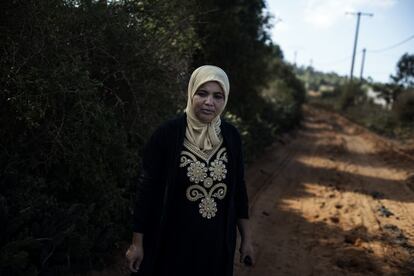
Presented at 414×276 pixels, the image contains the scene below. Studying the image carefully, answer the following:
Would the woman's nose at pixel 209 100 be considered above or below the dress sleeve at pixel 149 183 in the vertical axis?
above

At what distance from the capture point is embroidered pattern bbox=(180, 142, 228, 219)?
265cm

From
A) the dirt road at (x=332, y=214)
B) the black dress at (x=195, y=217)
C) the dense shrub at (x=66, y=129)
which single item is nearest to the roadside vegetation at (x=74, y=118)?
the dense shrub at (x=66, y=129)

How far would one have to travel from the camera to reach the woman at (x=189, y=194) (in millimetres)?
2654

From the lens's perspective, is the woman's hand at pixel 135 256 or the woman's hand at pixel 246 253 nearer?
the woman's hand at pixel 135 256

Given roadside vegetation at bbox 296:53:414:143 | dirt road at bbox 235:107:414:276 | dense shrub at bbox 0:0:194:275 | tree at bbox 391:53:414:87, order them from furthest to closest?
tree at bbox 391:53:414:87 → roadside vegetation at bbox 296:53:414:143 → dirt road at bbox 235:107:414:276 → dense shrub at bbox 0:0:194:275

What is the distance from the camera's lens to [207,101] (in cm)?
269

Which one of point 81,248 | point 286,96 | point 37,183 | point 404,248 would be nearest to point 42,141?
point 37,183

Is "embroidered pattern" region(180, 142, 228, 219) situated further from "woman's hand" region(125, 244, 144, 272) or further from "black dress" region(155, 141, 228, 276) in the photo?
"woman's hand" region(125, 244, 144, 272)

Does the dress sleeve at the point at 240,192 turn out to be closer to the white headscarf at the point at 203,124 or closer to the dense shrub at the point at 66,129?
the white headscarf at the point at 203,124

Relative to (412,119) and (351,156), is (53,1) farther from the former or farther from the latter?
(412,119)

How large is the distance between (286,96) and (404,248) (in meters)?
23.1

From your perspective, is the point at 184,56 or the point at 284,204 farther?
the point at 284,204

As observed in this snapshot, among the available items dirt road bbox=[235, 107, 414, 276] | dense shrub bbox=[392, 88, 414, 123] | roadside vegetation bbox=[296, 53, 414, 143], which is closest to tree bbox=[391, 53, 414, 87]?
roadside vegetation bbox=[296, 53, 414, 143]

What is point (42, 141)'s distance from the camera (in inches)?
177
